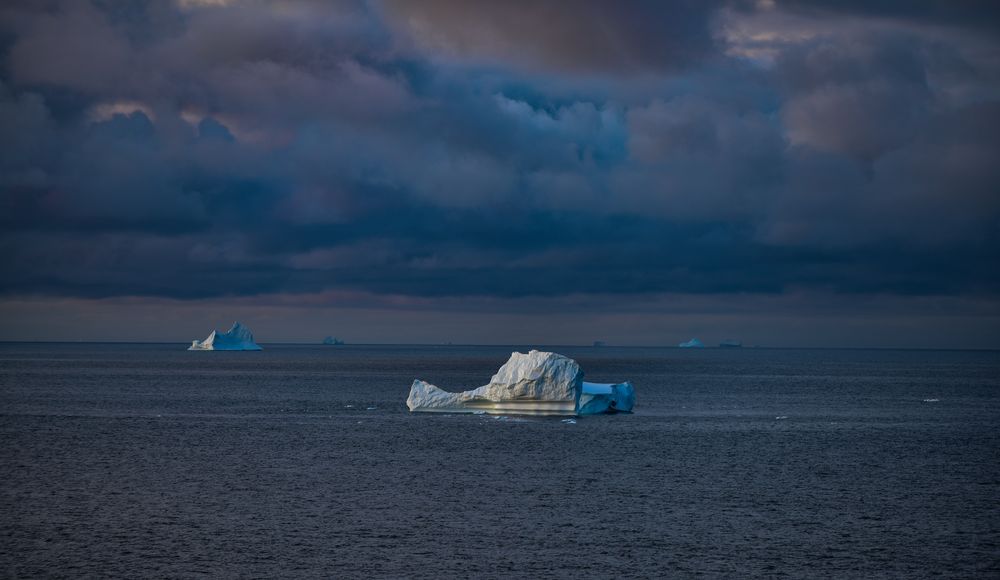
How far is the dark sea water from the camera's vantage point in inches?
929

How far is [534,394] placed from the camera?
60219mm

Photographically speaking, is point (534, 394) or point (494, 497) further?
point (534, 394)

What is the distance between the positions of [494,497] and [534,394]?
90.9ft

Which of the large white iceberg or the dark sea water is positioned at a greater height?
the large white iceberg

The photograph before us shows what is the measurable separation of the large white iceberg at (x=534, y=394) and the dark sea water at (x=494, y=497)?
4.55 feet

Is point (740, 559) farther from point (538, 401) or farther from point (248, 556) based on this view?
point (538, 401)

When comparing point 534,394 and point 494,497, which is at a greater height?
point 534,394

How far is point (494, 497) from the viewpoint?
32.6 metres

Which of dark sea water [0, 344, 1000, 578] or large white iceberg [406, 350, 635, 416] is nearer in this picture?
dark sea water [0, 344, 1000, 578]

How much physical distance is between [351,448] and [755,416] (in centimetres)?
3498

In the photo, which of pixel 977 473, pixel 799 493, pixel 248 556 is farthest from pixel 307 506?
pixel 977 473

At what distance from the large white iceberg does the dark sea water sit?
139 cm

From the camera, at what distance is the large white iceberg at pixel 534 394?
57250 mm

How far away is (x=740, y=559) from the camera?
23859 mm
